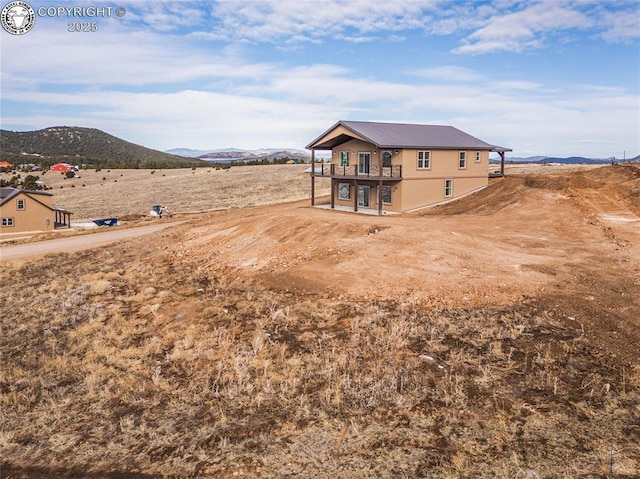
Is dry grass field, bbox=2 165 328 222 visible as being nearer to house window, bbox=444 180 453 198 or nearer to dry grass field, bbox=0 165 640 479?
house window, bbox=444 180 453 198

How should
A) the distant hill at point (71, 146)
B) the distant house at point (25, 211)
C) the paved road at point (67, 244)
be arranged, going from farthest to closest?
1. the distant hill at point (71, 146)
2. the distant house at point (25, 211)
3. the paved road at point (67, 244)

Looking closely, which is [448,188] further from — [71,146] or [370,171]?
[71,146]

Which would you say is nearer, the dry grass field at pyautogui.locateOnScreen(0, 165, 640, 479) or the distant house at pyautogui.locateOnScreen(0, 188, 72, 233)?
the dry grass field at pyautogui.locateOnScreen(0, 165, 640, 479)

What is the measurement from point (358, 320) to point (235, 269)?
8.63m

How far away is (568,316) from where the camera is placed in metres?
13.2

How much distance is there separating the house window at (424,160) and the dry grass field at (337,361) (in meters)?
11.9

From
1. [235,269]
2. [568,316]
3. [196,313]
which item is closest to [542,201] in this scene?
[568,316]

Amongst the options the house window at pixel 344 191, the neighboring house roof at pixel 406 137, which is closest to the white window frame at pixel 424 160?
the neighboring house roof at pixel 406 137

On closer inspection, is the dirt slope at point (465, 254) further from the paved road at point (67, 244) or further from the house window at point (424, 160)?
the paved road at point (67, 244)

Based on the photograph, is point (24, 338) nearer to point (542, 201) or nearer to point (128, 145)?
point (542, 201)

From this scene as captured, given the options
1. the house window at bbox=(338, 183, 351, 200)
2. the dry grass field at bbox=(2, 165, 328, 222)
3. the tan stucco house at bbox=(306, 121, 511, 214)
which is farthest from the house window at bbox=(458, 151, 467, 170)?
the dry grass field at bbox=(2, 165, 328, 222)

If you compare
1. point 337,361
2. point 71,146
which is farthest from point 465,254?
point 71,146

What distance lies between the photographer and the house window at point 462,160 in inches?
1451

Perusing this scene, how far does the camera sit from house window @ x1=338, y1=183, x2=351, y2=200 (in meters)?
37.9
